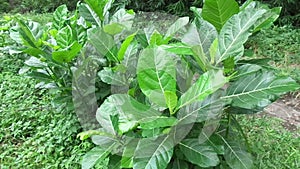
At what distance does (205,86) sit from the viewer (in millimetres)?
1182

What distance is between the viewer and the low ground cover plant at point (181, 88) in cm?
125

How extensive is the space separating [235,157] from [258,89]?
0.31m

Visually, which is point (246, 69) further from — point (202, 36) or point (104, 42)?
point (104, 42)

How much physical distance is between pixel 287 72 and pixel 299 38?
1023 millimetres

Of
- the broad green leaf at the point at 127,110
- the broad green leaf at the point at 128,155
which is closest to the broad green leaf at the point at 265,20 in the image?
the broad green leaf at the point at 127,110

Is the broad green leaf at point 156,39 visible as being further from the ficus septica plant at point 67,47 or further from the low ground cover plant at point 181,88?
the ficus septica plant at point 67,47

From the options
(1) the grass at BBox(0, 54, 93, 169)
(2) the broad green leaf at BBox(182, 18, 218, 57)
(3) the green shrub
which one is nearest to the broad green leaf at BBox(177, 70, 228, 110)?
(2) the broad green leaf at BBox(182, 18, 218, 57)

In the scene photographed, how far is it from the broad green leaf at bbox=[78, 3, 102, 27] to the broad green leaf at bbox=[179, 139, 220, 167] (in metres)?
0.82

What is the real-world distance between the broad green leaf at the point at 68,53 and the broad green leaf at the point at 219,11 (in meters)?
0.59

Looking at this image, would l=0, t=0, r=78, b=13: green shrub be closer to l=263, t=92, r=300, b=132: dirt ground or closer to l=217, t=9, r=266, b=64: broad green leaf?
l=263, t=92, r=300, b=132: dirt ground

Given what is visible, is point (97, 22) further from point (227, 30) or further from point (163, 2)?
point (163, 2)

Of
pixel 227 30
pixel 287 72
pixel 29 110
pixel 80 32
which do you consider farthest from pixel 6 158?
pixel 287 72

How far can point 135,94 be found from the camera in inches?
59.5

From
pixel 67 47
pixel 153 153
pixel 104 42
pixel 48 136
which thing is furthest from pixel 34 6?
pixel 153 153
